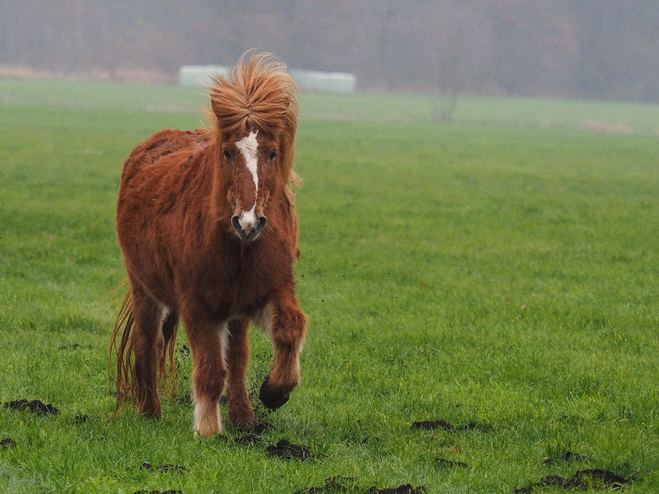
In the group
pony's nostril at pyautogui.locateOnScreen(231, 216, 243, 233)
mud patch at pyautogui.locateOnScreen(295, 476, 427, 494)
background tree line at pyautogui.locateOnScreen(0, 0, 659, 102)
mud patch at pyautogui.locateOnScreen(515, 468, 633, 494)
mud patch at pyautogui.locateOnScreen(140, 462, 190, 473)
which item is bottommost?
mud patch at pyautogui.locateOnScreen(140, 462, 190, 473)

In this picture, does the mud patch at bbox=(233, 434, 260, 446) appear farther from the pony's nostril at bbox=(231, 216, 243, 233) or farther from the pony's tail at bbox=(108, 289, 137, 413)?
the pony's nostril at bbox=(231, 216, 243, 233)

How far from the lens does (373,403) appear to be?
234 inches

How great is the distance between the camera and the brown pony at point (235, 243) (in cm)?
455

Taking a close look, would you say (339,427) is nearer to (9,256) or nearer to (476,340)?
(476,340)

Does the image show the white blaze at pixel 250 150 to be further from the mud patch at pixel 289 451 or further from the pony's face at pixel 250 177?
the mud patch at pixel 289 451

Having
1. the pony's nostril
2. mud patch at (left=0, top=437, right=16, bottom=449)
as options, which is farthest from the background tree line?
the pony's nostril

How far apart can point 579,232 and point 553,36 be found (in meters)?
88.1

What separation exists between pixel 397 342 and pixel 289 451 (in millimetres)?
2910

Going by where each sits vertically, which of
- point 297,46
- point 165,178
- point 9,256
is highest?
point 297,46

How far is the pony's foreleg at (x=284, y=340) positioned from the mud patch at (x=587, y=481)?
1.33 metres

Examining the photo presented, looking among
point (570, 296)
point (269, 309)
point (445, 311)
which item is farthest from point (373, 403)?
point (570, 296)

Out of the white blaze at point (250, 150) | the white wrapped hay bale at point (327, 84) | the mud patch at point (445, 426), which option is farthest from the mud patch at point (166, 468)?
the white wrapped hay bale at point (327, 84)

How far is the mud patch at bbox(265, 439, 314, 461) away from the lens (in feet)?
15.5

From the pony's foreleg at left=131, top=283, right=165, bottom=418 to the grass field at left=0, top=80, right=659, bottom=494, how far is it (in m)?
0.19
